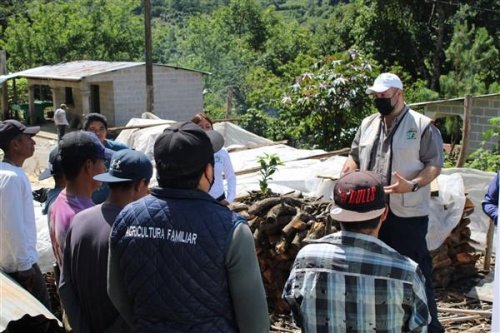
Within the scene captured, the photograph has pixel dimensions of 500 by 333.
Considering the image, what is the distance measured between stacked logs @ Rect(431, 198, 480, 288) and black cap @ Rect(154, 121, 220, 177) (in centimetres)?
433

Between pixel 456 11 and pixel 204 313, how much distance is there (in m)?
30.4

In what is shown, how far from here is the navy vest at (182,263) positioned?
2.33 m

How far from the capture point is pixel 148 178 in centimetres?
302

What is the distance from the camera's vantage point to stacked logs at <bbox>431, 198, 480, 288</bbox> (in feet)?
20.5

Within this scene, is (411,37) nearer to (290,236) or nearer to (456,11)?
(456,11)

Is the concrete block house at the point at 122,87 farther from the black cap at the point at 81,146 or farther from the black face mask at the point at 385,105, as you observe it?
the black cap at the point at 81,146

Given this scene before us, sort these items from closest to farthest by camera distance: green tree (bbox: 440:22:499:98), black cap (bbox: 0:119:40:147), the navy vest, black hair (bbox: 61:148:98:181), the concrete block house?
the navy vest → black hair (bbox: 61:148:98:181) → black cap (bbox: 0:119:40:147) → the concrete block house → green tree (bbox: 440:22:499:98)

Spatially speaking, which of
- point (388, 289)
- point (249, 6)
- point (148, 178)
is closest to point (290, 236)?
point (148, 178)

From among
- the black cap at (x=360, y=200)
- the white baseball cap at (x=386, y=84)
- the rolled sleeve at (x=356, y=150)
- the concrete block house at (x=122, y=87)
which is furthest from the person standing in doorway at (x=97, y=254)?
the concrete block house at (x=122, y=87)

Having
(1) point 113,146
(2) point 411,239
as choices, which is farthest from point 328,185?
(2) point 411,239

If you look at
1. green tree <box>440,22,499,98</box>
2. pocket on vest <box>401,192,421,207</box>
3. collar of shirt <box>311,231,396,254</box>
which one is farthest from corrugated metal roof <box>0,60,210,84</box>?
collar of shirt <box>311,231,396,254</box>

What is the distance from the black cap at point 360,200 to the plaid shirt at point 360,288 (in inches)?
3.1

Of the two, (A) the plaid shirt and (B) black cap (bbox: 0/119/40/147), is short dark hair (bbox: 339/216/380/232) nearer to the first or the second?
(A) the plaid shirt

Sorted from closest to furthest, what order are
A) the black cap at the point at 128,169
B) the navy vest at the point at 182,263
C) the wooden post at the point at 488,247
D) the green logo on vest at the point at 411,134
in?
the navy vest at the point at 182,263, the black cap at the point at 128,169, the green logo on vest at the point at 411,134, the wooden post at the point at 488,247
